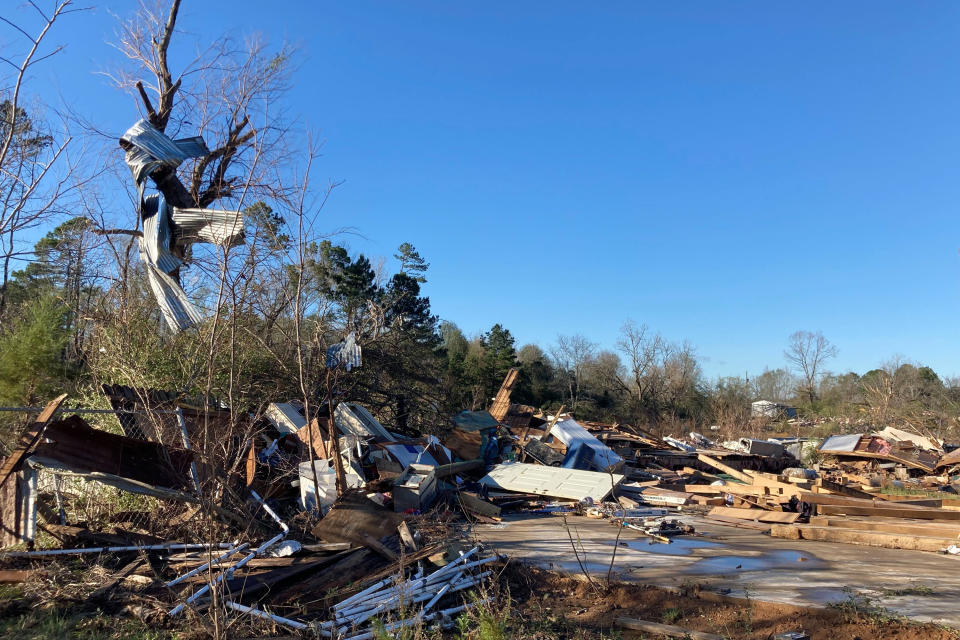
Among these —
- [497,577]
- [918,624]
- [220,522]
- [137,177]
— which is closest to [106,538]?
[220,522]

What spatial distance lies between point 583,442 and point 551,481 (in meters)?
2.90

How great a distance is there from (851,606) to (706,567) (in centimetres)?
168

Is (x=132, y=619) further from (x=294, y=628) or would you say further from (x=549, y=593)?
(x=549, y=593)

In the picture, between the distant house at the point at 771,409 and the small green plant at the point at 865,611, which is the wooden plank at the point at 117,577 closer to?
the small green plant at the point at 865,611

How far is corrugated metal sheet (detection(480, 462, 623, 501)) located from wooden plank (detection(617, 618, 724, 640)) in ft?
19.2

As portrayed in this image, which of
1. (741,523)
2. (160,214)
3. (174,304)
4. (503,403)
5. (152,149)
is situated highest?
(152,149)

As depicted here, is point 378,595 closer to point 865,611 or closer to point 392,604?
point 392,604

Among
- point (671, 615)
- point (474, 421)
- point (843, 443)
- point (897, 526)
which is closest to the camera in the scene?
point (671, 615)

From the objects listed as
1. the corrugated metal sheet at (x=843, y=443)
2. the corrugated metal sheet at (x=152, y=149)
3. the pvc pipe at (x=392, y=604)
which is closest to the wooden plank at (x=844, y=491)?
the corrugated metal sheet at (x=843, y=443)

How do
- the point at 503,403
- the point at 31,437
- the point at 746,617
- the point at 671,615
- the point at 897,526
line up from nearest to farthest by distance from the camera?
the point at 746,617
the point at 671,615
the point at 31,437
the point at 897,526
the point at 503,403

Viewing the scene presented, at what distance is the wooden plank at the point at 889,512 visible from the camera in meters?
8.94

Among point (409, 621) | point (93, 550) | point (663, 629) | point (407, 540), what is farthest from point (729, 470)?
point (93, 550)

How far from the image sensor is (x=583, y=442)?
13945mm

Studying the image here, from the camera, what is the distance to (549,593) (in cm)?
566
